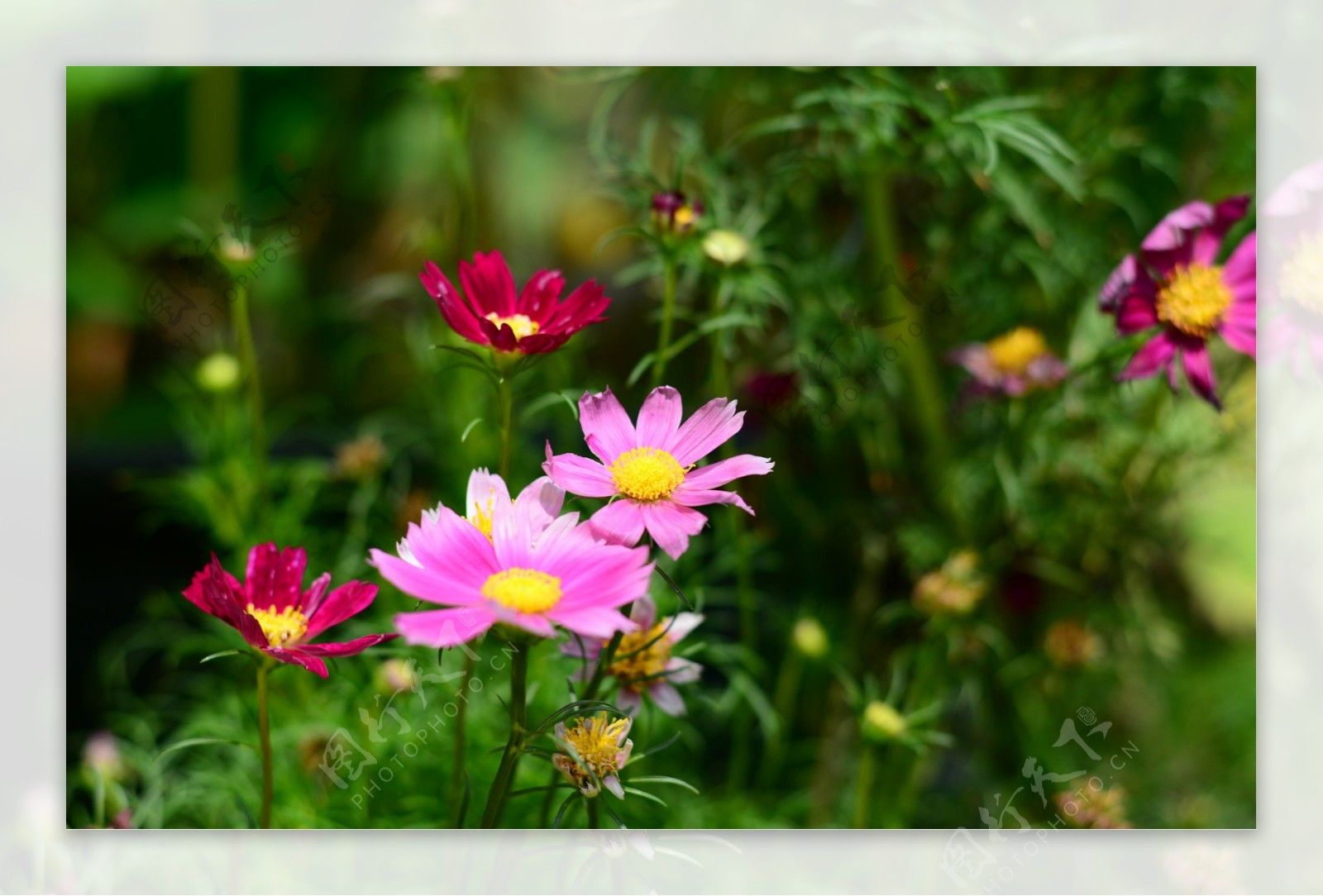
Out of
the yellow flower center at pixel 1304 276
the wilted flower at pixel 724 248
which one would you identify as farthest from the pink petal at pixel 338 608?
the yellow flower center at pixel 1304 276

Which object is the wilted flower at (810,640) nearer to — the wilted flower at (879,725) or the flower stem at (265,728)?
the wilted flower at (879,725)

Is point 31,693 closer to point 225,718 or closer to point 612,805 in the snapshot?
point 225,718

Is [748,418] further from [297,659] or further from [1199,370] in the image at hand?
[297,659]

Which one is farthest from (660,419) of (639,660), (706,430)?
(639,660)

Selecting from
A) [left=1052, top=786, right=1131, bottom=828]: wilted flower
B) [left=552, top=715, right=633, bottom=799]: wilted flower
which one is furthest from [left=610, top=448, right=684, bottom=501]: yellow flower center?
[left=1052, top=786, right=1131, bottom=828]: wilted flower

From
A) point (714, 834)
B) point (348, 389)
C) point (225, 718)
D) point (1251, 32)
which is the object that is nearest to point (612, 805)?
point (714, 834)
